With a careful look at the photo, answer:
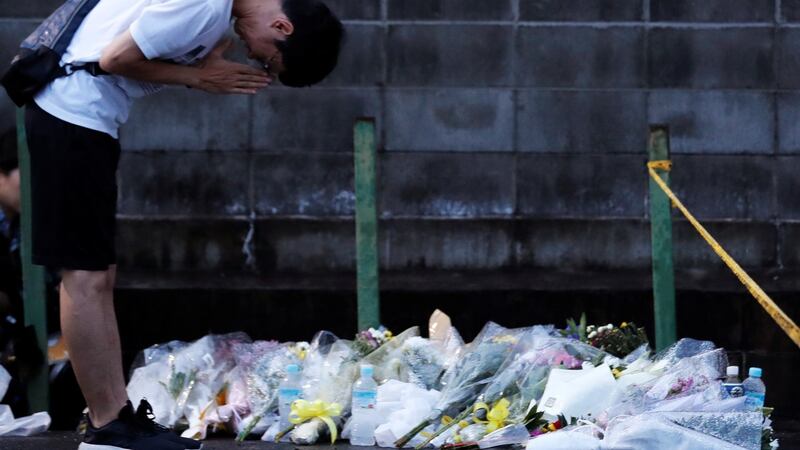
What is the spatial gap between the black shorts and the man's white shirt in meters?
0.05

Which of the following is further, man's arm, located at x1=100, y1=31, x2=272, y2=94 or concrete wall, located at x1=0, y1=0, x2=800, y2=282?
concrete wall, located at x1=0, y1=0, x2=800, y2=282

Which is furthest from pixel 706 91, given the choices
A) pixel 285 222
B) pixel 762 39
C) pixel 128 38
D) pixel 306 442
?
pixel 128 38

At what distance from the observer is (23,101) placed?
4141 mm

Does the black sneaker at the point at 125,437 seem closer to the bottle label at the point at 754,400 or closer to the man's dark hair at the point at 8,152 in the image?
the bottle label at the point at 754,400

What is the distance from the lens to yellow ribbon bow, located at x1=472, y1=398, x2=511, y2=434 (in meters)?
4.89

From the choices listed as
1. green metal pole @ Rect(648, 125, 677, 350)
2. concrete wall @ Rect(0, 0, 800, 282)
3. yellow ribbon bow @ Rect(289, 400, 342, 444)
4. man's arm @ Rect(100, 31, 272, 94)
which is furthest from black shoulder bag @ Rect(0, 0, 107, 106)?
concrete wall @ Rect(0, 0, 800, 282)

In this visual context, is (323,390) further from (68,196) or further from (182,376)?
(68,196)

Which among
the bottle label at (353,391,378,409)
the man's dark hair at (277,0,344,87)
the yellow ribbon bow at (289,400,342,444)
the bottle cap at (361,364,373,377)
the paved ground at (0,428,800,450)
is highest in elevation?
the man's dark hair at (277,0,344,87)

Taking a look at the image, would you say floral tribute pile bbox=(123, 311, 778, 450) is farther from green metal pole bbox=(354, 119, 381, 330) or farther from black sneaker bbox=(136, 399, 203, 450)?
black sneaker bbox=(136, 399, 203, 450)

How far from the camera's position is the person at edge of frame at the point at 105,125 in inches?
157

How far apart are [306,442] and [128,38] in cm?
177

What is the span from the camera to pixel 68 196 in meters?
3.98

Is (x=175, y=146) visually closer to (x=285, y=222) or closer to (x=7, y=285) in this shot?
(x=285, y=222)

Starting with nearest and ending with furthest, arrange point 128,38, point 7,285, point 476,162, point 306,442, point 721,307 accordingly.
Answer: point 128,38 < point 306,442 < point 7,285 < point 721,307 < point 476,162
